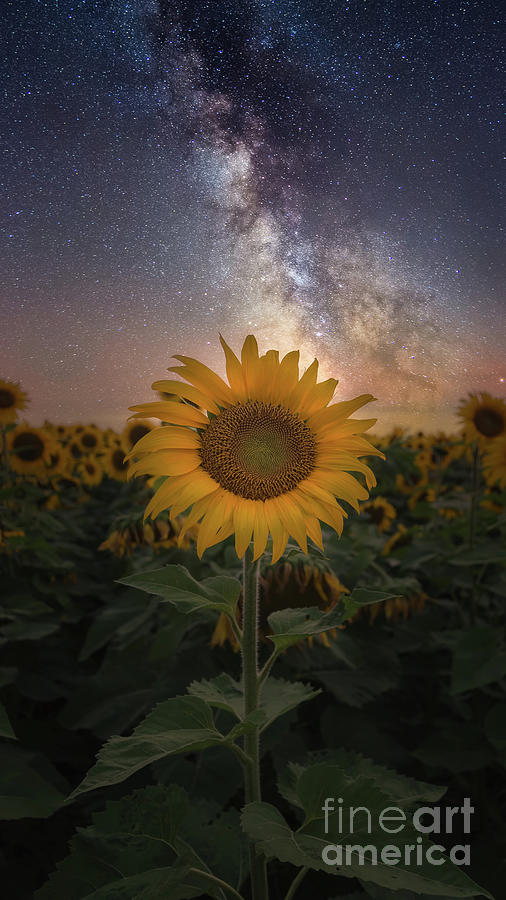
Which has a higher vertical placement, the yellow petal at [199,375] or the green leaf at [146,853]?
the yellow petal at [199,375]

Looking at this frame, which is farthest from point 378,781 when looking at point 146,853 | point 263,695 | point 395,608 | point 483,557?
point 395,608

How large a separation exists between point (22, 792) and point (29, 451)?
4.26 m

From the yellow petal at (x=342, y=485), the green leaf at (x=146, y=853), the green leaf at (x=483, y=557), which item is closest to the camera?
the green leaf at (x=146, y=853)

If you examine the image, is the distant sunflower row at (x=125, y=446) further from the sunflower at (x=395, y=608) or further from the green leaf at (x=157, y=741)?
the green leaf at (x=157, y=741)

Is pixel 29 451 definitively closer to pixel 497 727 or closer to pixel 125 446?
pixel 125 446

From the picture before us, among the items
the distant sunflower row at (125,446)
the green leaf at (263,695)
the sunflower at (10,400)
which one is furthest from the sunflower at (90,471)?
the green leaf at (263,695)

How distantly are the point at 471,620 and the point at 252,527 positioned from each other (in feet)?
7.66

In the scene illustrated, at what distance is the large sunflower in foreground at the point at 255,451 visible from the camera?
4.22 feet

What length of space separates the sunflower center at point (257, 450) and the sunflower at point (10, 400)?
14.5 ft

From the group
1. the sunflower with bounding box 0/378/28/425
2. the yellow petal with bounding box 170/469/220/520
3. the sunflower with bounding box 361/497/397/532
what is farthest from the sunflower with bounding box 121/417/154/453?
the yellow petal with bounding box 170/469/220/520

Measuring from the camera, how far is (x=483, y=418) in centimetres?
393

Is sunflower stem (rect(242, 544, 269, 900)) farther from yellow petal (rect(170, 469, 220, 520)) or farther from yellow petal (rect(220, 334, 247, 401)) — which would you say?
yellow petal (rect(220, 334, 247, 401))

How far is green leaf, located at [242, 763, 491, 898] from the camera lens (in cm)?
103

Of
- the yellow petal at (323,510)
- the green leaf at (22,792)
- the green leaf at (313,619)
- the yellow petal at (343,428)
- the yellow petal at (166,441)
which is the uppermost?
the yellow petal at (343,428)
